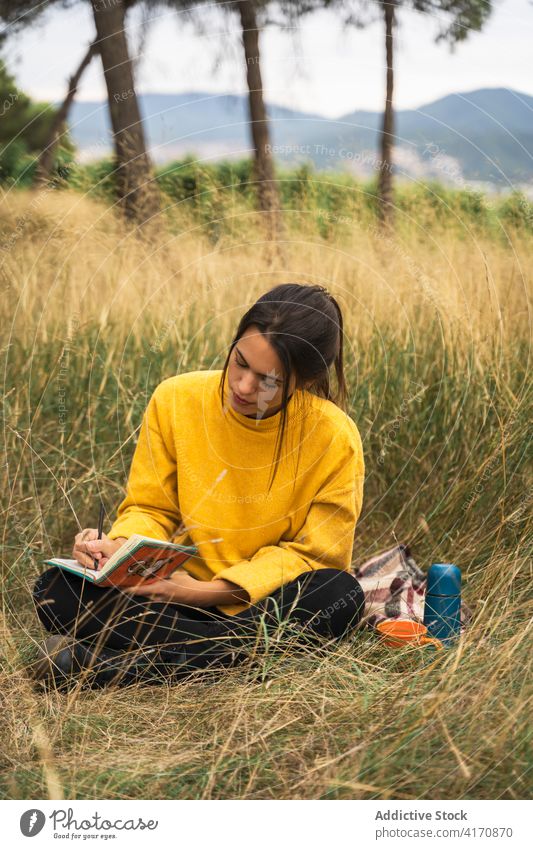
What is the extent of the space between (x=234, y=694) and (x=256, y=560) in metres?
A: 0.46

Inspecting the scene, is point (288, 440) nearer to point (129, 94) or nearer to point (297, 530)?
point (297, 530)

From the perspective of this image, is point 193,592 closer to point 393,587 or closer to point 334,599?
point 334,599

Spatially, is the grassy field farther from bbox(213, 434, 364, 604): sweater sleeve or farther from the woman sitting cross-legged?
bbox(213, 434, 364, 604): sweater sleeve

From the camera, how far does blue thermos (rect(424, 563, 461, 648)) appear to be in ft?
9.73

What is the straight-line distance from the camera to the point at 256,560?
2.86 m

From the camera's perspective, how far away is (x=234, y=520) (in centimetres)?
291

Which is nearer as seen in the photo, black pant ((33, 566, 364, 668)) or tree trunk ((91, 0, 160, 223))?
black pant ((33, 566, 364, 668))

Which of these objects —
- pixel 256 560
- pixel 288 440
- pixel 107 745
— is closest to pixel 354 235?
pixel 288 440

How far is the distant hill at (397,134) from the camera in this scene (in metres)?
3.37

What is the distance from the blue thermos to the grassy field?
0.38 feet

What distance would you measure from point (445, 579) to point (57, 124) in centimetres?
269

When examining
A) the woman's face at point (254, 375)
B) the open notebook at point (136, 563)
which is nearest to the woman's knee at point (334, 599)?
the open notebook at point (136, 563)

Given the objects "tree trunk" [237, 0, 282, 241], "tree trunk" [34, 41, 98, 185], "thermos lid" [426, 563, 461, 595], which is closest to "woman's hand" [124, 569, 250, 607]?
"thermos lid" [426, 563, 461, 595]

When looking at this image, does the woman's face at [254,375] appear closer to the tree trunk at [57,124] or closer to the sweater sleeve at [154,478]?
the sweater sleeve at [154,478]
